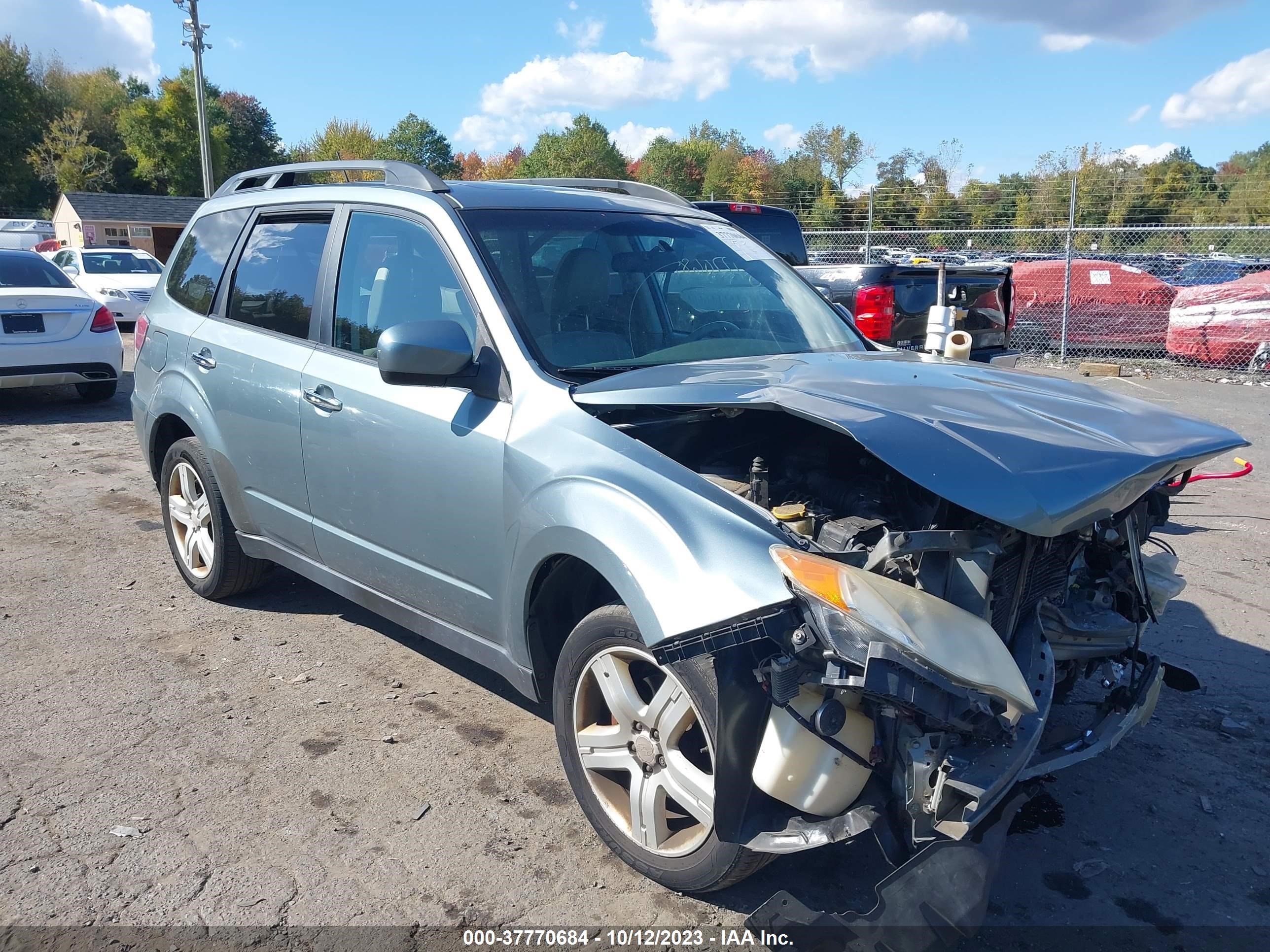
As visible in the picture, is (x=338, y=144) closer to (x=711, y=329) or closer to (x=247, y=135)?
(x=247, y=135)

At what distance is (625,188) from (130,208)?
53.1 meters

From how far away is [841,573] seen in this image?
93.4 inches

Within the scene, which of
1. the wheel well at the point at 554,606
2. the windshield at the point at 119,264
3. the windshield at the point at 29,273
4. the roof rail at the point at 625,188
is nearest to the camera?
the wheel well at the point at 554,606

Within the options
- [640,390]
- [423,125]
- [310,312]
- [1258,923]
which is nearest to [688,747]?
[640,390]

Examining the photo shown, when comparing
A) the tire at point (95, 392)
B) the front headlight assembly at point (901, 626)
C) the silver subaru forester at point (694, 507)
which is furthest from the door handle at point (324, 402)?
the tire at point (95, 392)

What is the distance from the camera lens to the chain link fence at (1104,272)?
543 inches

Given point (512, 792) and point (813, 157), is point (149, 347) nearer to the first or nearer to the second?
point (512, 792)

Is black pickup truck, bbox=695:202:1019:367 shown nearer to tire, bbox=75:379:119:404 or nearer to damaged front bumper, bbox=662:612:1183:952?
damaged front bumper, bbox=662:612:1183:952

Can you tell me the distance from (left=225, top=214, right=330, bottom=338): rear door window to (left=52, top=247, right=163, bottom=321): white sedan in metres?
13.3

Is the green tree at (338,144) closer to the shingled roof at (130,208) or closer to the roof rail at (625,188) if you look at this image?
the shingled roof at (130,208)

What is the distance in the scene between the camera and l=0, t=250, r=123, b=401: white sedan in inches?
387

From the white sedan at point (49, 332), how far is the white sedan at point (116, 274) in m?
5.74

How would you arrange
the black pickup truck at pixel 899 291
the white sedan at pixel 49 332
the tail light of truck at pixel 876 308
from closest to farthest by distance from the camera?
the black pickup truck at pixel 899 291 → the tail light of truck at pixel 876 308 → the white sedan at pixel 49 332

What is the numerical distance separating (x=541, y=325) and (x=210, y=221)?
268cm
